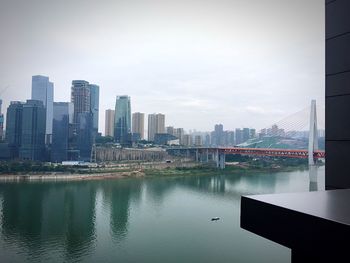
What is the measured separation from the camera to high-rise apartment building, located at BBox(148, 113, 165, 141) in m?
37.6

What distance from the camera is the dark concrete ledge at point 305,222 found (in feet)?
2.46

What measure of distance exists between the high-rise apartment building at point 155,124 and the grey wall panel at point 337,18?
35491 millimetres

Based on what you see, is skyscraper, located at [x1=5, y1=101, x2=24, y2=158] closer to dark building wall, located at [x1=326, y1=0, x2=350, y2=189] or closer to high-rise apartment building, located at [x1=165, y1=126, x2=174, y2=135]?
high-rise apartment building, located at [x1=165, y1=126, x2=174, y2=135]

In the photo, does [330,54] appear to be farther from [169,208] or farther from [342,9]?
[169,208]

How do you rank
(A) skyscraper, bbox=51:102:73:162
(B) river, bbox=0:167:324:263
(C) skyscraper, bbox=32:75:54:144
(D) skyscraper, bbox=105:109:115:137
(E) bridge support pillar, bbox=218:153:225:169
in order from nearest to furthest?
(B) river, bbox=0:167:324:263
(E) bridge support pillar, bbox=218:153:225:169
(A) skyscraper, bbox=51:102:73:162
(C) skyscraper, bbox=32:75:54:144
(D) skyscraper, bbox=105:109:115:137

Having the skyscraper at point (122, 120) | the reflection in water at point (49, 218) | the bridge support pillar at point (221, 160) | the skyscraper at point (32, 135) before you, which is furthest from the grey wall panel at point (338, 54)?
the skyscraper at point (122, 120)

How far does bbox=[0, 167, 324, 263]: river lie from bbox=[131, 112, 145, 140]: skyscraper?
25.0 metres

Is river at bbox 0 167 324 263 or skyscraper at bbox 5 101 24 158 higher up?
skyscraper at bbox 5 101 24 158

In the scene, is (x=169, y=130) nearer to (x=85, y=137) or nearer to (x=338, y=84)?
(x=85, y=137)

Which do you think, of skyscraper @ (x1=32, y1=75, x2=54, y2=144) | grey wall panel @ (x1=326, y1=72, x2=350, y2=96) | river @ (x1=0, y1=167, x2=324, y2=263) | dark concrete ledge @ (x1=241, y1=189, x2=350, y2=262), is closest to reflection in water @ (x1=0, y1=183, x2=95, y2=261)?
river @ (x1=0, y1=167, x2=324, y2=263)

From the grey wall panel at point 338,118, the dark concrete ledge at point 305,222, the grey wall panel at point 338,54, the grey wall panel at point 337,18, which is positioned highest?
the grey wall panel at point 337,18

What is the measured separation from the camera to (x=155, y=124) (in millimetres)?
38000

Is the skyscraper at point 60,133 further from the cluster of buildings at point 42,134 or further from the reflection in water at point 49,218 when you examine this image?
the reflection in water at point 49,218

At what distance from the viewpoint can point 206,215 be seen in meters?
8.05
